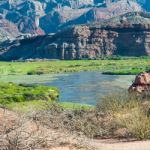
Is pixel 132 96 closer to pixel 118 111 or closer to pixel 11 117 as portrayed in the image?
pixel 118 111

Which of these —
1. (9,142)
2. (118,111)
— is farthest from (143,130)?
(9,142)

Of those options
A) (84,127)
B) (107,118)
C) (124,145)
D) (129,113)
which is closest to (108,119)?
(107,118)

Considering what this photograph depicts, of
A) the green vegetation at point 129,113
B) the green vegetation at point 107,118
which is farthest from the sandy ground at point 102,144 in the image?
the green vegetation at point 107,118

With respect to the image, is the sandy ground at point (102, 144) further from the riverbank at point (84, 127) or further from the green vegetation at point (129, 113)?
the green vegetation at point (129, 113)

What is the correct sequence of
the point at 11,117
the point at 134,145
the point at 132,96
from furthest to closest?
the point at 132,96
the point at 134,145
the point at 11,117

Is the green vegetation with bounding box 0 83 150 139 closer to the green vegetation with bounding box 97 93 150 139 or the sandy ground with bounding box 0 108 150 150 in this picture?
the green vegetation with bounding box 97 93 150 139

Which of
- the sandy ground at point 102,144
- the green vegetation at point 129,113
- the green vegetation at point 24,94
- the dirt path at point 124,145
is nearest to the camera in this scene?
the sandy ground at point 102,144

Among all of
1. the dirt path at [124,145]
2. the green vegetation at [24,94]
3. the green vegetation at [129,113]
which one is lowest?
the green vegetation at [24,94]

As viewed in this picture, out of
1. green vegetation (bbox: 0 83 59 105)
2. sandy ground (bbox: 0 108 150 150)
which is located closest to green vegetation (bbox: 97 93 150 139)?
sandy ground (bbox: 0 108 150 150)

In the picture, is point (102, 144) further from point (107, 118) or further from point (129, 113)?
point (107, 118)

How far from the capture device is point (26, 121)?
2100cm

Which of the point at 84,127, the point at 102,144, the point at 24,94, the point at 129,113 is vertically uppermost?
the point at 129,113

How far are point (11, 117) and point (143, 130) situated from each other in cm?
785

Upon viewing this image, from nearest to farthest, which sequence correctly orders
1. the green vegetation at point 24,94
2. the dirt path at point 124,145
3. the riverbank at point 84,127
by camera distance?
the riverbank at point 84,127, the dirt path at point 124,145, the green vegetation at point 24,94
